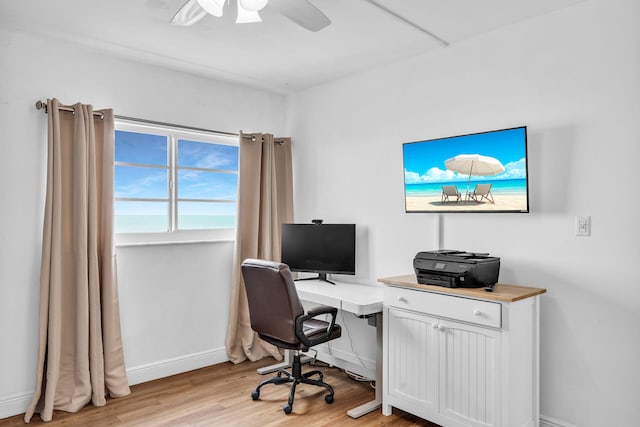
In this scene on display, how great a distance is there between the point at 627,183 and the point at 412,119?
1.46 meters

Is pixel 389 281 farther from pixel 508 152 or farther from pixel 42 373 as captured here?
pixel 42 373

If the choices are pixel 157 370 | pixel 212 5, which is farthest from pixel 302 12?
pixel 157 370

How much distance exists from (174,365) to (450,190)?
257 cm

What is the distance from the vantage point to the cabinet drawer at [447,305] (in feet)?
7.80

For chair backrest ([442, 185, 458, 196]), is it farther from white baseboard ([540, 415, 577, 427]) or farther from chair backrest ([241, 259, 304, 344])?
white baseboard ([540, 415, 577, 427])

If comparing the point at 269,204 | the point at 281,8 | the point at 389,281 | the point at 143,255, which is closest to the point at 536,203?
the point at 389,281

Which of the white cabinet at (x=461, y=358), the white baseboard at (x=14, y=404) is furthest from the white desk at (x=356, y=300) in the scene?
the white baseboard at (x=14, y=404)

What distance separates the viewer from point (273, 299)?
2959 millimetres

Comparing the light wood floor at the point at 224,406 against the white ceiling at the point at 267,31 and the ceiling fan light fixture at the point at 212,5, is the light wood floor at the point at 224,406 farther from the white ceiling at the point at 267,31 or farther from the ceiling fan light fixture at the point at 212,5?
the white ceiling at the point at 267,31

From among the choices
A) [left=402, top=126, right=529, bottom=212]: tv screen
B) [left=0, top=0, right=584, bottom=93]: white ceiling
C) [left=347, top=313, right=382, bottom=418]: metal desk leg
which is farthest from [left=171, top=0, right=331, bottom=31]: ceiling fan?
[left=347, top=313, right=382, bottom=418]: metal desk leg

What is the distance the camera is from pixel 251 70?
368cm

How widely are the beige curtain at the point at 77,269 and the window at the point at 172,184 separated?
26 centimetres

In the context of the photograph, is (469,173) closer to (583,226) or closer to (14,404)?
(583,226)

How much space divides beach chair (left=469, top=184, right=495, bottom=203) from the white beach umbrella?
0.23ft
